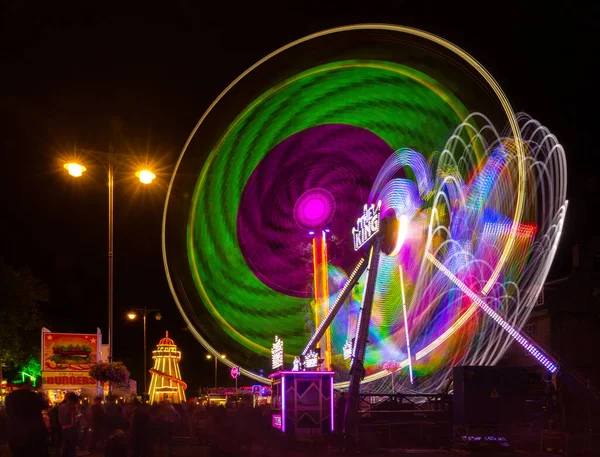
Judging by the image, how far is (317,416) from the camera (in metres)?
19.5

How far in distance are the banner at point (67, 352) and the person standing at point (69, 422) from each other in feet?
26.1

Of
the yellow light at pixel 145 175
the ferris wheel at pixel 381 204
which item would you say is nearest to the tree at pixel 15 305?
the ferris wheel at pixel 381 204

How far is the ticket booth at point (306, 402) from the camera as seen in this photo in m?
19.2

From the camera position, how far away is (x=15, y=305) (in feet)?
146

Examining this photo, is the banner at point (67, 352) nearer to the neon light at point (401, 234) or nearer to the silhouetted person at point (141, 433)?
the neon light at point (401, 234)

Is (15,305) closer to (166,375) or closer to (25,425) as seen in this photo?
(166,375)

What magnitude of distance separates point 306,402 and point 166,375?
28637 millimetres

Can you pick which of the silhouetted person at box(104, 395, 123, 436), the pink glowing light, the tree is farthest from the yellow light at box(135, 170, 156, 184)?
the tree

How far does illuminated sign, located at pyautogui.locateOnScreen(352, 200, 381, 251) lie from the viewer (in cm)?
2364

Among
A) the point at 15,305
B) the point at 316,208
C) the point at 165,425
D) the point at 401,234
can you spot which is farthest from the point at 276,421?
the point at 15,305

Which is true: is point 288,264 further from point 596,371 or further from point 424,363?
point 596,371

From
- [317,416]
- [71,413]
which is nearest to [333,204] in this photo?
[317,416]

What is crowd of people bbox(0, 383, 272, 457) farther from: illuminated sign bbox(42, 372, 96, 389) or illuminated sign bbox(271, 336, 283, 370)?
illuminated sign bbox(271, 336, 283, 370)

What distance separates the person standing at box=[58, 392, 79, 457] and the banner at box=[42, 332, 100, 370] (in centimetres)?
797
